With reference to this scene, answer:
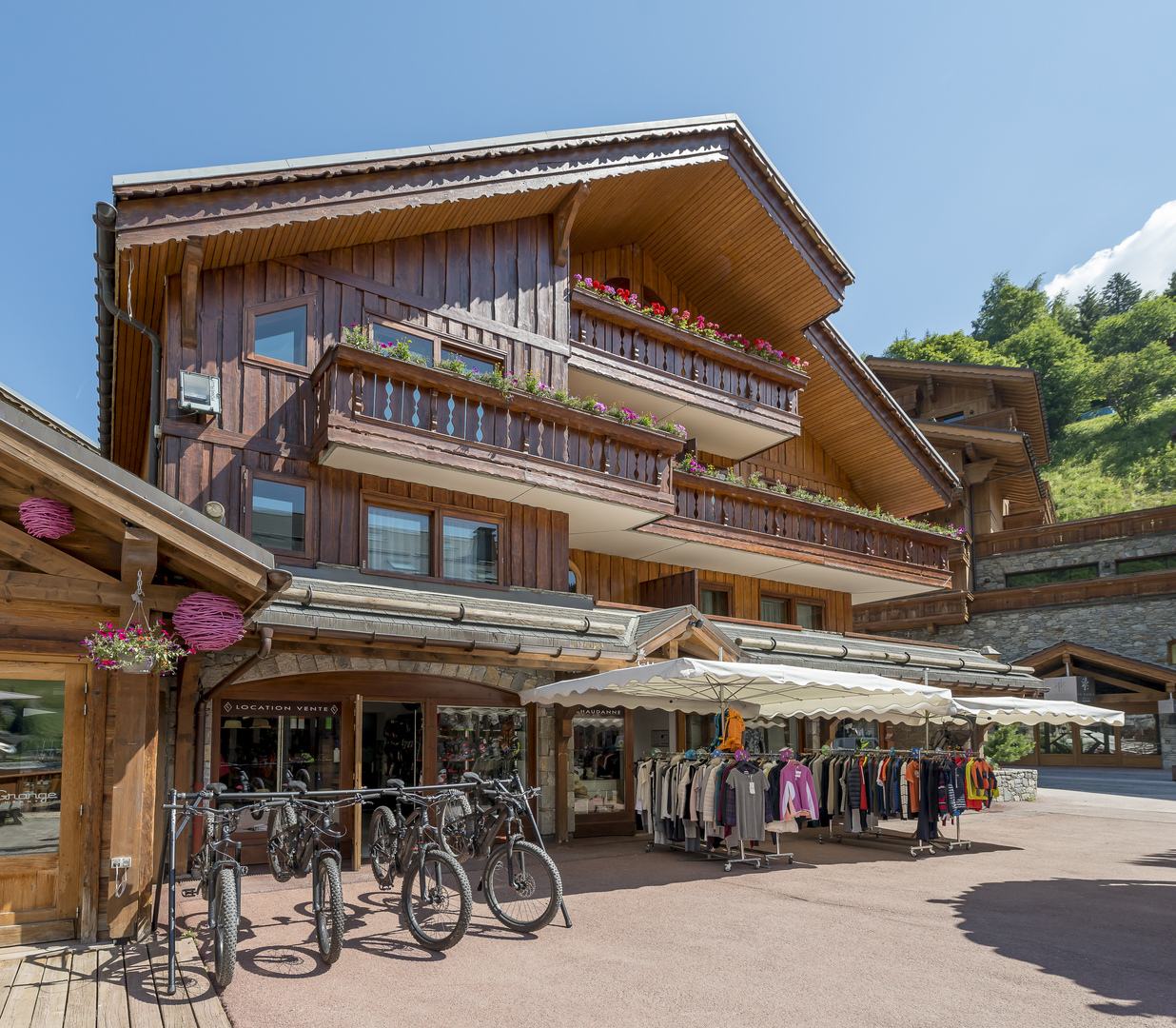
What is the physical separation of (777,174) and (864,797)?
10789 mm

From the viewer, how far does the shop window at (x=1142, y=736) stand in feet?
93.2

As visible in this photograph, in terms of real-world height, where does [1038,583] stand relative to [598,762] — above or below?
above

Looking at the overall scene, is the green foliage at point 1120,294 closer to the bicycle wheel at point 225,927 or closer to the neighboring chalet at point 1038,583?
the neighboring chalet at point 1038,583

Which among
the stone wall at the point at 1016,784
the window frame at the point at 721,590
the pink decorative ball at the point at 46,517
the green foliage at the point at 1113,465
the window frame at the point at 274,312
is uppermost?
the green foliage at the point at 1113,465

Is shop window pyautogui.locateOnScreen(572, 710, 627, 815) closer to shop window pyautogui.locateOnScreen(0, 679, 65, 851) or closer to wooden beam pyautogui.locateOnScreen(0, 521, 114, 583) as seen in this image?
shop window pyautogui.locateOnScreen(0, 679, 65, 851)

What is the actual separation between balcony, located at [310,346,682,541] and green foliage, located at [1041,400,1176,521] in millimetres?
35552

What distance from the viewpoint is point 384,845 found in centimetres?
865

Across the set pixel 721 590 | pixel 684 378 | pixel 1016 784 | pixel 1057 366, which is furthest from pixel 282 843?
pixel 1057 366

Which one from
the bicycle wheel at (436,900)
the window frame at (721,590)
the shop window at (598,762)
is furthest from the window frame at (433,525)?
the bicycle wheel at (436,900)

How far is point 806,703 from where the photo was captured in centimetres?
1308

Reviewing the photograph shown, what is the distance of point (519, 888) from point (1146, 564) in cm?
2830

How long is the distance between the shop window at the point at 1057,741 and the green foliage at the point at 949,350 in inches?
941

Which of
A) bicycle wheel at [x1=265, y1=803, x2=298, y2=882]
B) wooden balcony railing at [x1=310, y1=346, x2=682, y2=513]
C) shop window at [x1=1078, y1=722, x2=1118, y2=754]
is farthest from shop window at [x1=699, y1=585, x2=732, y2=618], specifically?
shop window at [x1=1078, y1=722, x2=1118, y2=754]

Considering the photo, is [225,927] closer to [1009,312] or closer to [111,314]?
[111,314]
